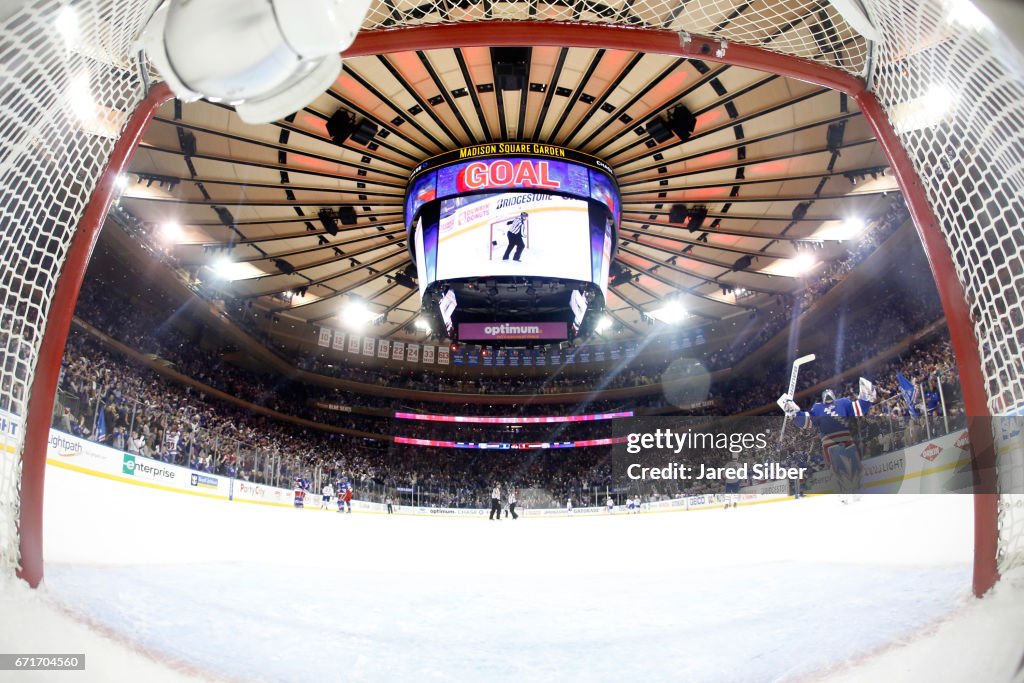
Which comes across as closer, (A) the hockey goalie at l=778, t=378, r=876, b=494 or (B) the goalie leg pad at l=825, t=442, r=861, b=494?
(A) the hockey goalie at l=778, t=378, r=876, b=494

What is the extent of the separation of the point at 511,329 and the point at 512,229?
9.02 ft

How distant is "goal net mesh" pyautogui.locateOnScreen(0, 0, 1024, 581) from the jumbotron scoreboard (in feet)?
24.0

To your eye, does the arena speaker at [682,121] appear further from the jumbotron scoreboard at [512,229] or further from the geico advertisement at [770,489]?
the geico advertisement at [770,489]

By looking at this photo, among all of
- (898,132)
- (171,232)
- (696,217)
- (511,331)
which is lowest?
(898,132)

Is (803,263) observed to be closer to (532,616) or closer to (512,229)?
(512,229)

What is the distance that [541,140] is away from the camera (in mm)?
11070

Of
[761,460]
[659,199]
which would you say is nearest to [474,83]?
[659,199]

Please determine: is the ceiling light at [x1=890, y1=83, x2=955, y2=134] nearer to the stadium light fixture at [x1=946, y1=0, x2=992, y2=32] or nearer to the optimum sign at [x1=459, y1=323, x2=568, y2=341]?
the stadium light fixture at [x1=946, y1=0, x2=992, y2=32]

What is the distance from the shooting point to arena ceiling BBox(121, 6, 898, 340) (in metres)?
9.22

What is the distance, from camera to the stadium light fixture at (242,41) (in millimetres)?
1104

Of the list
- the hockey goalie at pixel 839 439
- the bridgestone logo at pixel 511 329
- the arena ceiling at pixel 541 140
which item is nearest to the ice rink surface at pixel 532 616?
the hockey goalie at pixel 839 439

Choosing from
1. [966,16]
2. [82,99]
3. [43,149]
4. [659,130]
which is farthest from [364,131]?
[966,16]

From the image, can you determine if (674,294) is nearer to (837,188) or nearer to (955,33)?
(837,188)

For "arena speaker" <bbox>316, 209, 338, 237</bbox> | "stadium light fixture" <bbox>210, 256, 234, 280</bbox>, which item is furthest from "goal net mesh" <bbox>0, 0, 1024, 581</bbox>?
"stadium light fixture" <bbox>210, 256, 234, 280</bbox>
